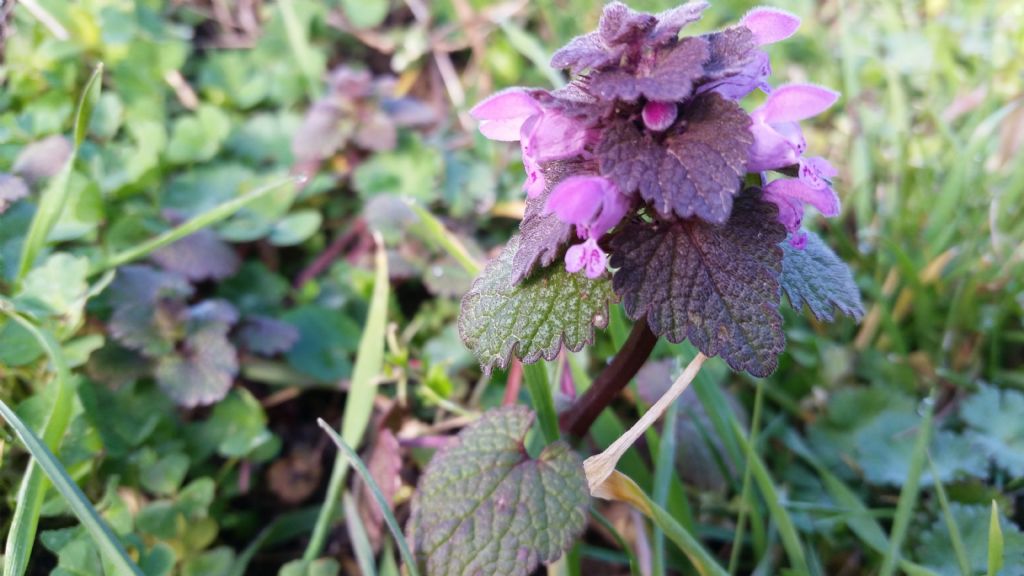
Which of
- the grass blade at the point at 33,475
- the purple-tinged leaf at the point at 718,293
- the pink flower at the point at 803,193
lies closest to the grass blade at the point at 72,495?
the grass blade at the point at 33,475

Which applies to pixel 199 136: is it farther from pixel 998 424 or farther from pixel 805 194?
pixel 998 424

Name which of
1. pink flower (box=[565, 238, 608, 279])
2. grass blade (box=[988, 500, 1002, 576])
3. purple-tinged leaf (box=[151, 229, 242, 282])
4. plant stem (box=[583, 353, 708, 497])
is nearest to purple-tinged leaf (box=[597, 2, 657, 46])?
pink flower (box=[565, 238, 608, 279])

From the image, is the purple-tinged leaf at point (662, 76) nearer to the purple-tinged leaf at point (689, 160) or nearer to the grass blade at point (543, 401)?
the purple-tinged leaf at point (689, 160)

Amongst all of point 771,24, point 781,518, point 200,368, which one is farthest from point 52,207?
point 781,518

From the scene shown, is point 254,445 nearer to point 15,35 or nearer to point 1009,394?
point 15,35

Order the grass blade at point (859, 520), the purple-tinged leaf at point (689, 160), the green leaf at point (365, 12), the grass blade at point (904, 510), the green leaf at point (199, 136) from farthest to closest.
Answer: the green leaf at point (365, 12) → the green leaf at point (199, 136) → the grass blade at point (859, 520) → the grass blade at point (904, 510) → the purple-tinged leaf at point (689, 160)

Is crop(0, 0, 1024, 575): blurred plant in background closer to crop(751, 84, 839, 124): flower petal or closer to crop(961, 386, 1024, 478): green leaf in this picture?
crop(961, 386, 1024, 478): green leaf

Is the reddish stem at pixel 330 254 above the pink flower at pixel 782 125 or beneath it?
beneath
